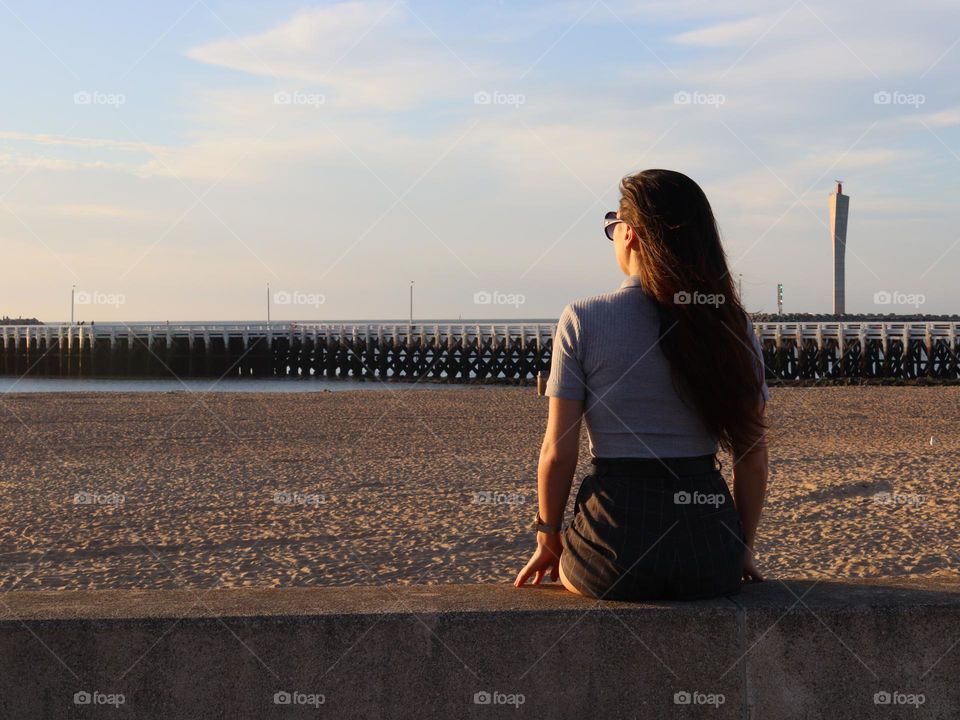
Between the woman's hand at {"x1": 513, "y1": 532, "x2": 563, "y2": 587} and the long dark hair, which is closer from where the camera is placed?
the long dark hair

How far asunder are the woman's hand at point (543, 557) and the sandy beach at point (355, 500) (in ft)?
4.29

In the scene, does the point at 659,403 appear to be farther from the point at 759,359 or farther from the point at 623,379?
the point at 759,359

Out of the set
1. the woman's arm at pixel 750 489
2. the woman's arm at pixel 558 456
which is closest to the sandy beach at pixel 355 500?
the woman's arm at pixel 750 489

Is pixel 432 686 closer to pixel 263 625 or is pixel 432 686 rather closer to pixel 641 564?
pixel 263 625

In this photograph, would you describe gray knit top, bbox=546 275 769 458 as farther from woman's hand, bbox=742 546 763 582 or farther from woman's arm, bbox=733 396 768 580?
woman's hand, bbox=742 546 763 582

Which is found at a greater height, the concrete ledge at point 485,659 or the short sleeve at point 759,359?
the short sleeve at point 759,359

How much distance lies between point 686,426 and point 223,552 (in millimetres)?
5631

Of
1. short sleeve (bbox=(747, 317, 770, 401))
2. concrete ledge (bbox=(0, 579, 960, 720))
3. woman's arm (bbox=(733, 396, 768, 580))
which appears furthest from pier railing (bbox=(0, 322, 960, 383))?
concrete ledge (bbox=(0, 579, 960, 720))

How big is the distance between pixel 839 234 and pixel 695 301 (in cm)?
6286

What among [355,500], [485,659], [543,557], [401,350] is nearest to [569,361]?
[543,557]

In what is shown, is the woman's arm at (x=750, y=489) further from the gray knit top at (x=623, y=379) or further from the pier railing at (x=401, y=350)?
the pier railing at (x=401, y=350)

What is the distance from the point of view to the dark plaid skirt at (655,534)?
2.82 metres

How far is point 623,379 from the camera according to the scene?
290cm

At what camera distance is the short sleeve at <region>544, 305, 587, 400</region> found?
9.50ft
